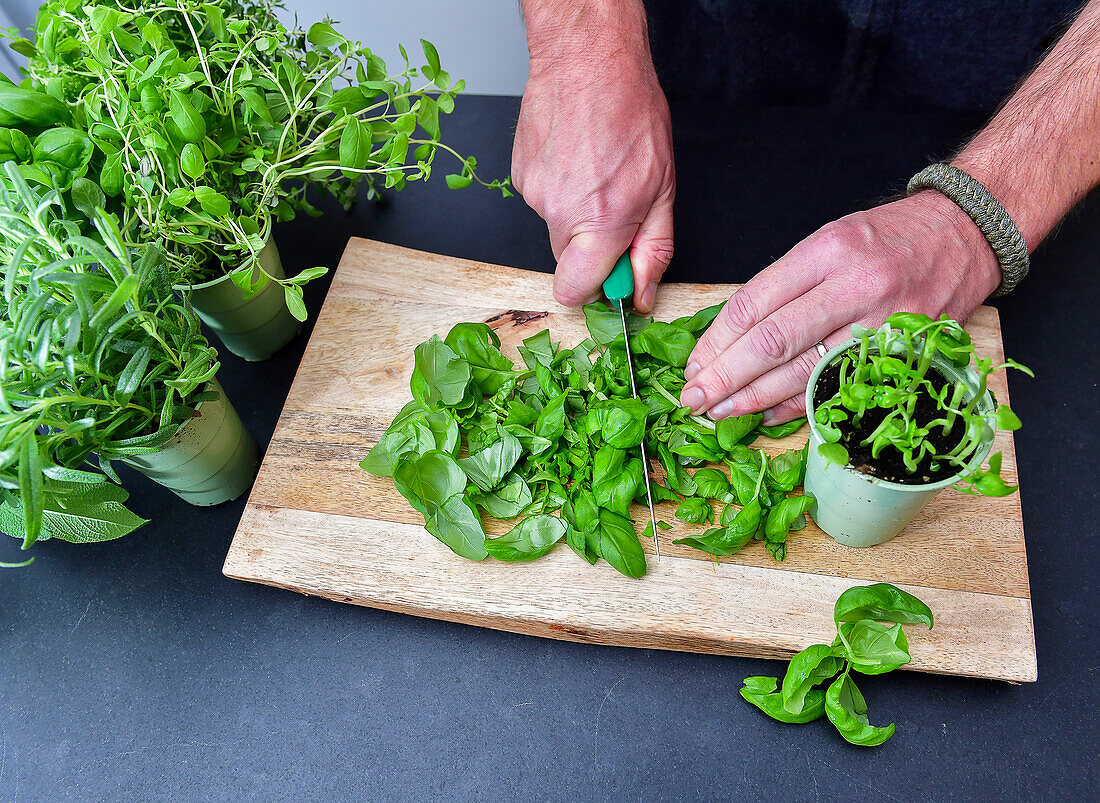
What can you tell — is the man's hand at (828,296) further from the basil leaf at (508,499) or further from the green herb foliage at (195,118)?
the green herb foliage at (195,118)

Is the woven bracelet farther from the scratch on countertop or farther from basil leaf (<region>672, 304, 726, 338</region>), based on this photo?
the scratch on countertop

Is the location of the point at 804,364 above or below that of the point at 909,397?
below

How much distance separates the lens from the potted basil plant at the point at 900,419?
25.2 inches

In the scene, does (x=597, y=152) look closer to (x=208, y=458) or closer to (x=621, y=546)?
(x=621, y=546)

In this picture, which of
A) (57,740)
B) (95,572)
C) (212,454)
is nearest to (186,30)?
(212,454)

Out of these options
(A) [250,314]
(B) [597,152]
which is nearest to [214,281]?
(A) [250,314]

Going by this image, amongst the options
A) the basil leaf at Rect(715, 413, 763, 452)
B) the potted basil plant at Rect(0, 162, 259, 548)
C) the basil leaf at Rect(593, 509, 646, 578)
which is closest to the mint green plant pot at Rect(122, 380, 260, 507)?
the potted basil plant at Rect(0, 162, 259, 548)

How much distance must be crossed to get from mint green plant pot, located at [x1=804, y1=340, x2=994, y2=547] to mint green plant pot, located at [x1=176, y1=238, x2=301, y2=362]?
0.67m

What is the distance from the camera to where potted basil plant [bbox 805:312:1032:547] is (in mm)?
641

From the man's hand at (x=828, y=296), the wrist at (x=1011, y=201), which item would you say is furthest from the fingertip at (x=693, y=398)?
the wrist at (x=1011, y=201)

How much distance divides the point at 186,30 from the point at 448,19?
0.98m

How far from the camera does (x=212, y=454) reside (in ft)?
2.90

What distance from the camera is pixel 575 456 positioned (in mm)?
848

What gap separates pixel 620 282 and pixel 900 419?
38 centimetres
